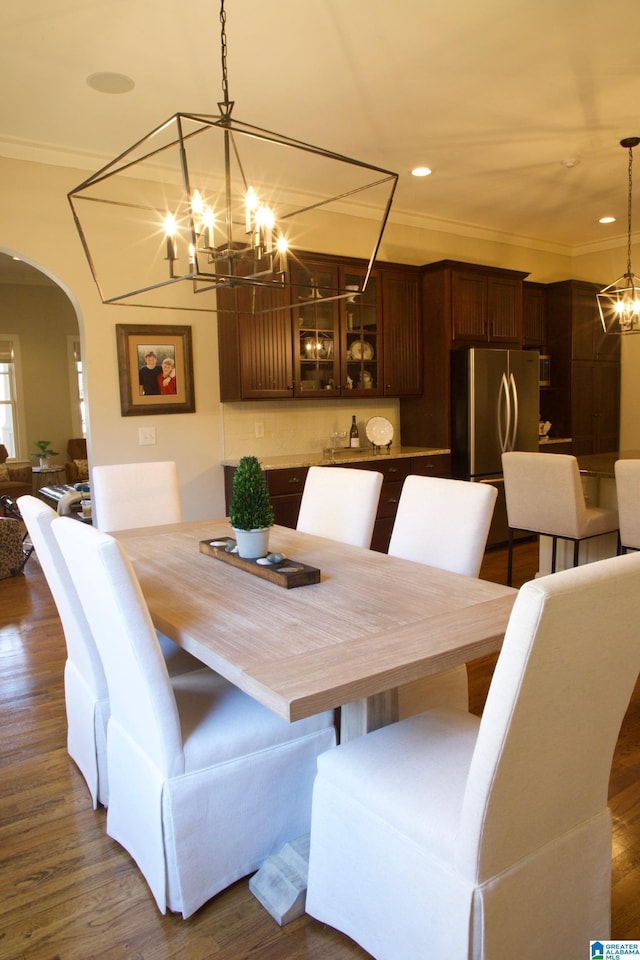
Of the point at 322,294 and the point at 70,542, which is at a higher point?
the point at 322,294

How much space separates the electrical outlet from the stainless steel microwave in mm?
4014

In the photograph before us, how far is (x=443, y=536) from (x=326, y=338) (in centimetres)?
284

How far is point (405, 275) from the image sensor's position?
5.39 metres

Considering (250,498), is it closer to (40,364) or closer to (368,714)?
(368,714)

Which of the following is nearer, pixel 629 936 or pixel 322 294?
pixel 629 936

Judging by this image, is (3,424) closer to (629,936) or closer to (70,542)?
(70,542)

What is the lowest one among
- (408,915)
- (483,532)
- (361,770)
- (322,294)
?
(408,915)

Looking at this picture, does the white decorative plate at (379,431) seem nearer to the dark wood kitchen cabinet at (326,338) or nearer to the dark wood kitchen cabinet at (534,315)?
the dark wood kitchen cabinet at (326,338)

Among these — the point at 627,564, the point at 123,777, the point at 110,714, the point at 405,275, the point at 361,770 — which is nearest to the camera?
the point at 627,564

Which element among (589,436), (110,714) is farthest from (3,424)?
(110,714)

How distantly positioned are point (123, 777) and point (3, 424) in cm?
814

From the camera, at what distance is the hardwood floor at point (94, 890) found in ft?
5.18

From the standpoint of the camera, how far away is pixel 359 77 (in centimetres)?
312

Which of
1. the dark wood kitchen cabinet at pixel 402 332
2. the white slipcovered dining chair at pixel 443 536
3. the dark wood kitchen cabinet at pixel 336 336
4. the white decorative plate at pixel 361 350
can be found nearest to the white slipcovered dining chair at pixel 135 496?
the white slipcovered dining chair at pixel 443 536
